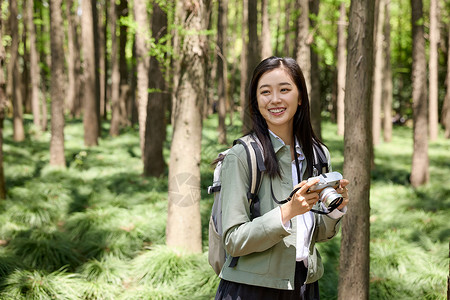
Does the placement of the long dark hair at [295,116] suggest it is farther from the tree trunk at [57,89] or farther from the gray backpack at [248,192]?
the tree trunk at [57,89]

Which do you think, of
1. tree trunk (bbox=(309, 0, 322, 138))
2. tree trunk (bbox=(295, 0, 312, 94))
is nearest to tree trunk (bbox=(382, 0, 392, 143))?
tree trunk (bbox=(309, 0, 322, 138))

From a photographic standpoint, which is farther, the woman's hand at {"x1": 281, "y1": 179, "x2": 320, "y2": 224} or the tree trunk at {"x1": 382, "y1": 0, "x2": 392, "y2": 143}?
the tree trunk at {"x1": 382, "y1": 0, "x2": 392, "y2": 143}

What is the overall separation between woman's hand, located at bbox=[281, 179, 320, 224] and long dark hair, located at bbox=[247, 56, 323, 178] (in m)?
0.20

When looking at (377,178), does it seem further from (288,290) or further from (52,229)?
(288,290)

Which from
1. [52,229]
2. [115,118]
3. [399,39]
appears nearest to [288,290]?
[52,229]

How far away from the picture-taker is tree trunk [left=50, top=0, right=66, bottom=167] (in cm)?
1173

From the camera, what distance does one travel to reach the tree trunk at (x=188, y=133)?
19.4 feet

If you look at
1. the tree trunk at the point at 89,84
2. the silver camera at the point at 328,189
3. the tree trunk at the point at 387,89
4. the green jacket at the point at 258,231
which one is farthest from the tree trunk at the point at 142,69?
the tree trunk at the point at 387,89

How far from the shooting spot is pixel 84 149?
14750 mm

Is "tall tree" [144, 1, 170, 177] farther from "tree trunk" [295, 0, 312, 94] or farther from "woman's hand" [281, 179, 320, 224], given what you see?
"woman's hand" [281, 179, 320, 224]

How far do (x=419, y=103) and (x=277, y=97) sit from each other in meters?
9.56

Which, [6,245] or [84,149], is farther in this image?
[84,149]

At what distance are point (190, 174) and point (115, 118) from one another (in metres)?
12.6

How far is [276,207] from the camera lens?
1.84 metres
